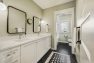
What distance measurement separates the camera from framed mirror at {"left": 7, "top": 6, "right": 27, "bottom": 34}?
6.00 feet

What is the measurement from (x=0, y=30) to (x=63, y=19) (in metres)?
5.37

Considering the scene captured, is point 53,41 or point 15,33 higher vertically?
point 15,33

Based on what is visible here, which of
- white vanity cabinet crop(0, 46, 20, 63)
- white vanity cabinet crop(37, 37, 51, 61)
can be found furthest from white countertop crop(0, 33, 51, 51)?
white vanity cabinet crop(37, 37, 51, 61)

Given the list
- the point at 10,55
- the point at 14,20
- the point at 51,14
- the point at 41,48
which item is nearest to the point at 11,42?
the point at 10,55

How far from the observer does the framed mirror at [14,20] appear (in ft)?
6.00

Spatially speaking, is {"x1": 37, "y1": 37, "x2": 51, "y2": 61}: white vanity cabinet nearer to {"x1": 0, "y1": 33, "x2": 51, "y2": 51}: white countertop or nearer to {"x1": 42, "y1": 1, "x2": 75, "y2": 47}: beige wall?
{"x1": 0, "y1": 33, "x2": 51, "y2": 51}: white countertop

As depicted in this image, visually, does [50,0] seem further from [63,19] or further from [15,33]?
[63,19]

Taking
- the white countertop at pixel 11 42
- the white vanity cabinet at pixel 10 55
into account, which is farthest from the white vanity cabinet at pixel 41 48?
the white vanity cabinet at pixel 10 55

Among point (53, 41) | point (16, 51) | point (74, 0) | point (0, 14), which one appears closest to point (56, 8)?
point (74, 0)

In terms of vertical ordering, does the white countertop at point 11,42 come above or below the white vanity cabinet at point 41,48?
above

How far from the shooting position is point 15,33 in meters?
2.04

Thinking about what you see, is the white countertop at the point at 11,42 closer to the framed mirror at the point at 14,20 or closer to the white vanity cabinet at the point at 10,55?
the white vanity cabinet at the point at 10,55

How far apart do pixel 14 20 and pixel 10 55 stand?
1168mm

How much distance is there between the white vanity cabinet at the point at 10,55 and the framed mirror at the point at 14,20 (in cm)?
80
